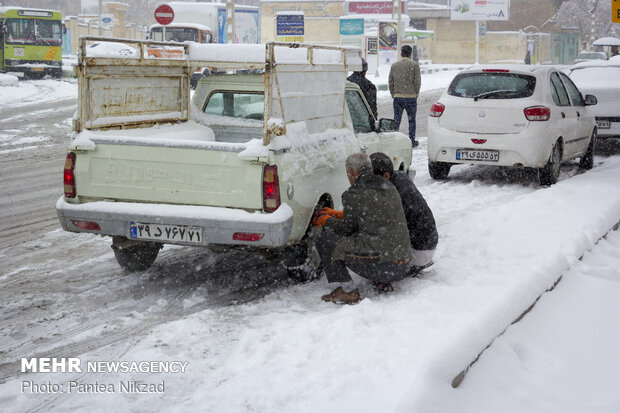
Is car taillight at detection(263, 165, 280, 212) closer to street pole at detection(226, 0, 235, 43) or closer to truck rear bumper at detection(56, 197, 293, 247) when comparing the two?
truck rear bumper at detection(56, 197, 293, 247)

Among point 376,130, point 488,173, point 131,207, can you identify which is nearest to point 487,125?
point 488,173

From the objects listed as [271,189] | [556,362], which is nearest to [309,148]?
[271,189]

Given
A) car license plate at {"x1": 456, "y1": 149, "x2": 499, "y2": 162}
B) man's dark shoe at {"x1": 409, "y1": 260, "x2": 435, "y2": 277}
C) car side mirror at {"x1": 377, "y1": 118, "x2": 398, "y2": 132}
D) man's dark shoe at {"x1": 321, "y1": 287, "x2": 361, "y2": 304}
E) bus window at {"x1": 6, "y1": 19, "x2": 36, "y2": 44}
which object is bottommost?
man's dark shoe at {"x1": 321, "y1": 287, "x2": 361, "y2": 304}

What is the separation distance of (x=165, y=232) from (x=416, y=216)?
2000 mm

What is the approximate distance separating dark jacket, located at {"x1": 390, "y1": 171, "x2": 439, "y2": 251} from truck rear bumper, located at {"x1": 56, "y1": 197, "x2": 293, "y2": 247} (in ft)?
3.35

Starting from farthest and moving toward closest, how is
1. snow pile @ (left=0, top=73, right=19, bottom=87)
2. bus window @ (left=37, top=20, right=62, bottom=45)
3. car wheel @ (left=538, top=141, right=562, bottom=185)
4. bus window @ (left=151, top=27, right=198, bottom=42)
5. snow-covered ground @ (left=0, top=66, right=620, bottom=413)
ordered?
bus window @ (left=151, top=27, right=198, bottom=42) < bus window @ (left=37, top=20, right=62, bottom=45) < snow pile @ (left=0, top=73, right=19, bottom=87) < car wheel @ (left=538, top=141, right=562, bottom=185) < snow-covered ground @ (left=0, top=66, right=620, bottom=413)

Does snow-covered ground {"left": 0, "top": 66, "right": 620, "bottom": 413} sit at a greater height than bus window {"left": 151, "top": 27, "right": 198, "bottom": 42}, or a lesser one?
lesser

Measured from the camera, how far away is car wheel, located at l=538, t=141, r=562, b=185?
10.8 m

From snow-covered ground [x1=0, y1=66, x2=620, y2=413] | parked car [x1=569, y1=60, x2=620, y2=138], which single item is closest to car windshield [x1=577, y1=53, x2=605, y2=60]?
parked car [x1=569, y1=60, x2=620, y2=138]

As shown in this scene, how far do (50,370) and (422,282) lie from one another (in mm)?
2966

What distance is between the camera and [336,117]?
7133mm

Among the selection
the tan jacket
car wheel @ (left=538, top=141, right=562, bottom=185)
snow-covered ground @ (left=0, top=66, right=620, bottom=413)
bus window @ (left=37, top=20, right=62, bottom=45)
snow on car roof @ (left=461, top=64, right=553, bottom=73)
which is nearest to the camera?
snow-covered ground @ (left=0, top=66, right=620, bottom=413)

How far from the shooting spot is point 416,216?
6125 mm

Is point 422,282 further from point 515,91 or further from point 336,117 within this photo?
point 515,91
